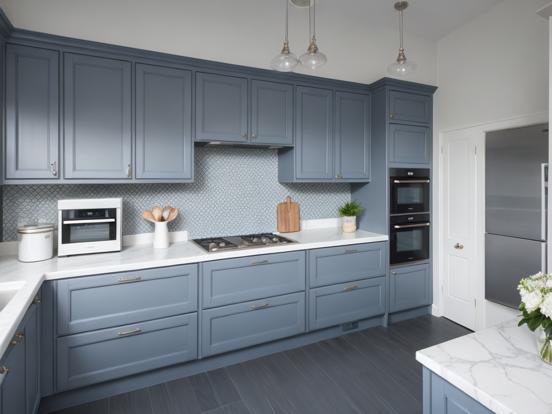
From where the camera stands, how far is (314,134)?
3109mm

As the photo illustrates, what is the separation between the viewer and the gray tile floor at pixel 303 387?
6.93 ft

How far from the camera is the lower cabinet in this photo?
1.31 metres

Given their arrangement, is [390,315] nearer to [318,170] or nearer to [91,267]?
[318,170]

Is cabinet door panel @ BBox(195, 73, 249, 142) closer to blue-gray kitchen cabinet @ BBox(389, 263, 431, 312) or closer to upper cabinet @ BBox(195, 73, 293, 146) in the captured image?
upper cabinet @ BBox(195, 73, 293, 146)

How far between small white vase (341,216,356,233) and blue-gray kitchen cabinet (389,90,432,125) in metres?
1.04

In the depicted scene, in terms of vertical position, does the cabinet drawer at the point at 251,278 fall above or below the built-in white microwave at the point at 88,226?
below

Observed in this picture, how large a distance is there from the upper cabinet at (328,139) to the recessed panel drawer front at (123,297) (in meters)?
1.37

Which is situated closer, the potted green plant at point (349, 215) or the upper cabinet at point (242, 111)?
the upper cabinet at point (242, 111)

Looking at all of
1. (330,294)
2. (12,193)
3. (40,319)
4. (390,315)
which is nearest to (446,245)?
(390,315)

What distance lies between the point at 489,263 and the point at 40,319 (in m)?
3.49

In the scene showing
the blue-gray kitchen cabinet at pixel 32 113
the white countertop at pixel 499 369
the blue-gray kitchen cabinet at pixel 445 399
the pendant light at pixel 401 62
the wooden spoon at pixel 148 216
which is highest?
the pendant light at pixel 401 62

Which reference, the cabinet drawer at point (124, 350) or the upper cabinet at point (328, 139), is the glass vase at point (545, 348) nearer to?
the cabinet drawer at point (124, 350)

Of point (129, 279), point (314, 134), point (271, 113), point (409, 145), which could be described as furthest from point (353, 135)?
point (129, 279)

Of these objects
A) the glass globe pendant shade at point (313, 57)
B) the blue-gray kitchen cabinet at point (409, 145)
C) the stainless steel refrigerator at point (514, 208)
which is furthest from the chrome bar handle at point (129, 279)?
the stainless steel refrigerator at point (514, 208)
